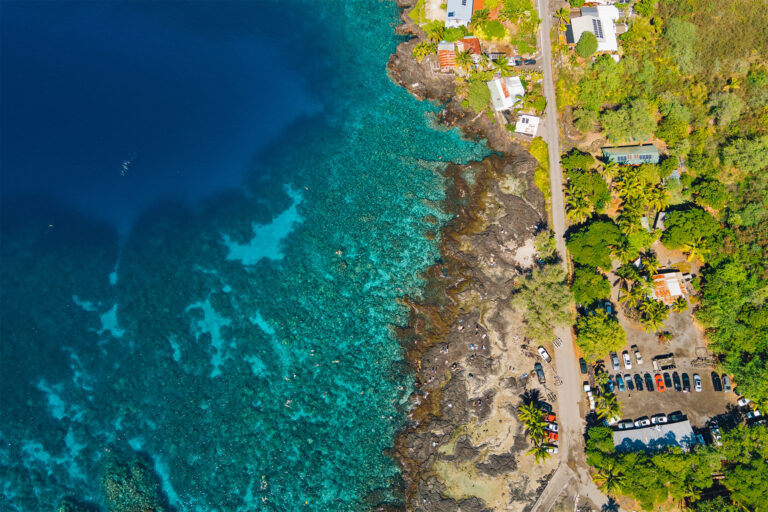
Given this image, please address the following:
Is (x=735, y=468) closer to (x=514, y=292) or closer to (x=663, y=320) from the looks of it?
(x=663, y=320)

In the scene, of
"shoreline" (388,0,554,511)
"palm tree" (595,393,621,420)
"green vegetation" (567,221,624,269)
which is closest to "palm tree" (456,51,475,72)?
"shoreline" (388,0,554,511)

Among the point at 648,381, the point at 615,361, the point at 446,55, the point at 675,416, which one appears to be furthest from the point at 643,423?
the point at 446,55

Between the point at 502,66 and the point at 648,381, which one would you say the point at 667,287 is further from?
the point at 502,66

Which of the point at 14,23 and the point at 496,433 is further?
the point at 14,23

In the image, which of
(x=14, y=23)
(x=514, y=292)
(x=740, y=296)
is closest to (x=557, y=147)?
(x=514, y=292)

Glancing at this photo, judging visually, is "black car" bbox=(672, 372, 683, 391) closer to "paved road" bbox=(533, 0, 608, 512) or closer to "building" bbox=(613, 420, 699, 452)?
"building" bbox=(613, 420, 699, 452)

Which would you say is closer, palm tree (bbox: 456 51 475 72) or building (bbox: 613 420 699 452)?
building (bbox: 613 420 699 452)
